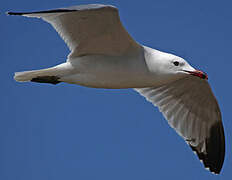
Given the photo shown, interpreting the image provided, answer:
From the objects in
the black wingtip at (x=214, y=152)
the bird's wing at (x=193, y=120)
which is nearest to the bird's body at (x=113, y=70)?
the bird's wing at (x=193, y=120)

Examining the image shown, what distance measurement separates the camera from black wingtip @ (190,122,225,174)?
6812mm

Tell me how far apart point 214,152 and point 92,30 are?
264 cm

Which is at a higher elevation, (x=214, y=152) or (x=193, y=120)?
(x=193, y=120)

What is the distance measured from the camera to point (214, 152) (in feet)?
22.5

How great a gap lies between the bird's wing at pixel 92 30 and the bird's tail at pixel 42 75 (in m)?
0.25

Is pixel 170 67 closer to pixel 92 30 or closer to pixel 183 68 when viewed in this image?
pixel 183 68

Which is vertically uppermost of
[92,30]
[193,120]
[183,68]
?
[92,30]

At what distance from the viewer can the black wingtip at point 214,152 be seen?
6812mm

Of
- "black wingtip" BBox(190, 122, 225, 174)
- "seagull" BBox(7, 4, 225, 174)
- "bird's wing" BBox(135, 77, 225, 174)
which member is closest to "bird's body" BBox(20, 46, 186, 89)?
"seagull" BBox(7, 4, 225, 174)

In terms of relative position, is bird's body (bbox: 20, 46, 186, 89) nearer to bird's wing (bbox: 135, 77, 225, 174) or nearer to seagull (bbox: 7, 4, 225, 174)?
seagull (bbox: 7, 4, 225, 174)

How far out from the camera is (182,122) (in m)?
6.82

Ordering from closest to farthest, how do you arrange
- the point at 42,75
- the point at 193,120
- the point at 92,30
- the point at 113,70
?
1. the point at 92,30
2. the point at 113,70
3. the point at 42,75
4. the point at 193,120

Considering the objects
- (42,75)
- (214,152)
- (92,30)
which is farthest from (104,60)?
(214,152)

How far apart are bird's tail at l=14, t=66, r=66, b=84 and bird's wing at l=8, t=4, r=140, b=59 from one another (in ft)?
0.81
